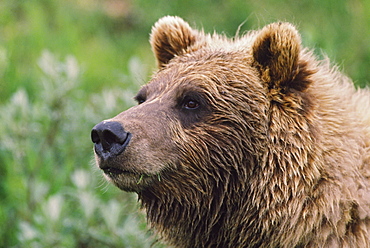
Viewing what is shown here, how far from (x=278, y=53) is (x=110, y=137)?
1209mm

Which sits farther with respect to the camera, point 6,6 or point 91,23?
point 91,23

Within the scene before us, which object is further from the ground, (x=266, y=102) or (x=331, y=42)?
(x=331, y=42)

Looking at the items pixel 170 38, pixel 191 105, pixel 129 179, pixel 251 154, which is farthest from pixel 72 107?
pixel 251 154

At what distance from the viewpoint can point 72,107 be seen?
249 inches

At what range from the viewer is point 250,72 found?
142 inches

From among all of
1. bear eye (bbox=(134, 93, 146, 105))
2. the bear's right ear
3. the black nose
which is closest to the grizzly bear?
the black nose

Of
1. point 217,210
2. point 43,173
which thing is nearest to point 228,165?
point 217,210

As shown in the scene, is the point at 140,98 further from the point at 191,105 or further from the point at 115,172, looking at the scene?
the point at 115,172

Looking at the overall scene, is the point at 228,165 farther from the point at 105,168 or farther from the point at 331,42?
the point at 331,42

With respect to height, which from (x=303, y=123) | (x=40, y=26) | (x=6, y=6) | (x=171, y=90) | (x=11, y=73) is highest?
(x=6, y=6)

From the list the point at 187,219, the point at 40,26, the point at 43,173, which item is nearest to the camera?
the point at 187,219

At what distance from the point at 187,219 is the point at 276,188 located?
2.08 feet

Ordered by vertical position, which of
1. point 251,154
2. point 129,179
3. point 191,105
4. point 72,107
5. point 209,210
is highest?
point 72,107

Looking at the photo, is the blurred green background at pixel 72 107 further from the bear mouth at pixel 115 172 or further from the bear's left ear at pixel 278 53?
the bear's left ear at pixel 278 53
